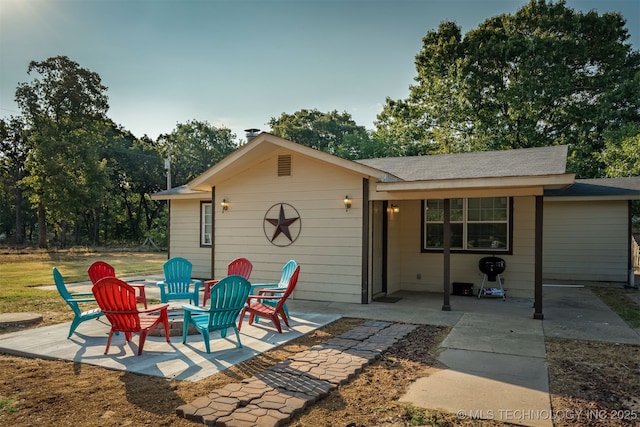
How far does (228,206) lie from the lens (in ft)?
30.9

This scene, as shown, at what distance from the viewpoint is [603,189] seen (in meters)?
11.4

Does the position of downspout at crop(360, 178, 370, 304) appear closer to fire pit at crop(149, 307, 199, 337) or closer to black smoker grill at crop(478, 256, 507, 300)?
black smoker grill at crop(478, 256, 507, 300)

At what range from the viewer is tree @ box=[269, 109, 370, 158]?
35.2 metres

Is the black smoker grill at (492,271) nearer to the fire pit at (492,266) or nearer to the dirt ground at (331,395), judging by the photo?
the fire pit at (492,266)

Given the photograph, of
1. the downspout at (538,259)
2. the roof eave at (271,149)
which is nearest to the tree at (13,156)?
the roof eave at (271,149)

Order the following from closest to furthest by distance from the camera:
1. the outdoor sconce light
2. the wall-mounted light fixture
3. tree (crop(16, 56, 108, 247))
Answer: the outdoor sconce light < the wall-mounted light fixture < tree (crop(16, 56, 108, 247))

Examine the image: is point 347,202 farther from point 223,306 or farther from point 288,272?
point 223,306

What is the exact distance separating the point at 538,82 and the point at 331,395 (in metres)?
21.0

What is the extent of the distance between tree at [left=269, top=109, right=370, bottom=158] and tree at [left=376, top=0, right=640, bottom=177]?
12184 millimetres

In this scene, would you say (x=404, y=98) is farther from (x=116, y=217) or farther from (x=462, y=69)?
(x=116, y=217)

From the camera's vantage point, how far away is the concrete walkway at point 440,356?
3291mm

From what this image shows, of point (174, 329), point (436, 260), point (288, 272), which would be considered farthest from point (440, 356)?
point (436, 260)

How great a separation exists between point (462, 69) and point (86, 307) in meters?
20.4

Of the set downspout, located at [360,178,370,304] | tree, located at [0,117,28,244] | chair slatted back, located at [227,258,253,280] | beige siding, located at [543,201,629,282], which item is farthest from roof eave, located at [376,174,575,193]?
tree, located at [0,117,28,244]
